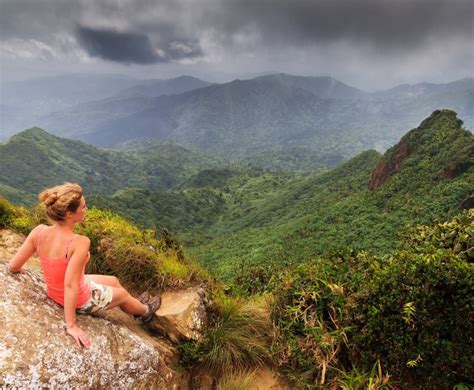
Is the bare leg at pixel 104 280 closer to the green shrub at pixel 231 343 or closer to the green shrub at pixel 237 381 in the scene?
the green shrub at pixel 231 343

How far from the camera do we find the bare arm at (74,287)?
11.3 ft

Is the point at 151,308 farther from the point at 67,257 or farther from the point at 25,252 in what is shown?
the point at 25,252

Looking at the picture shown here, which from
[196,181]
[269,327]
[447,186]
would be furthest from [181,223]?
[269,327]

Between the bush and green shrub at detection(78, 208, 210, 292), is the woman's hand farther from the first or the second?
the bush

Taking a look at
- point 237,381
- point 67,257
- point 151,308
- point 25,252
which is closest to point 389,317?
point 237,381

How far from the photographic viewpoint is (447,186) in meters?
41.0

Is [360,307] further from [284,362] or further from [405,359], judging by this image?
[284,362]

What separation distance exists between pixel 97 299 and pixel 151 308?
82 cm

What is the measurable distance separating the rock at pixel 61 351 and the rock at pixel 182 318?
9.5 inches

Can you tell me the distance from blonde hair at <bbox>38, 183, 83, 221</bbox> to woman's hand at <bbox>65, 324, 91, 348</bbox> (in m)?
1.16

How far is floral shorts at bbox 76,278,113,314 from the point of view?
3.87 metres

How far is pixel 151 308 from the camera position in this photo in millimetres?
4547

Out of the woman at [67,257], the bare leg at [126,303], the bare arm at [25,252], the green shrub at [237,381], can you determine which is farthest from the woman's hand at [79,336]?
the green shrub at [237,381]

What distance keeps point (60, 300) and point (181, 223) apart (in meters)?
110
